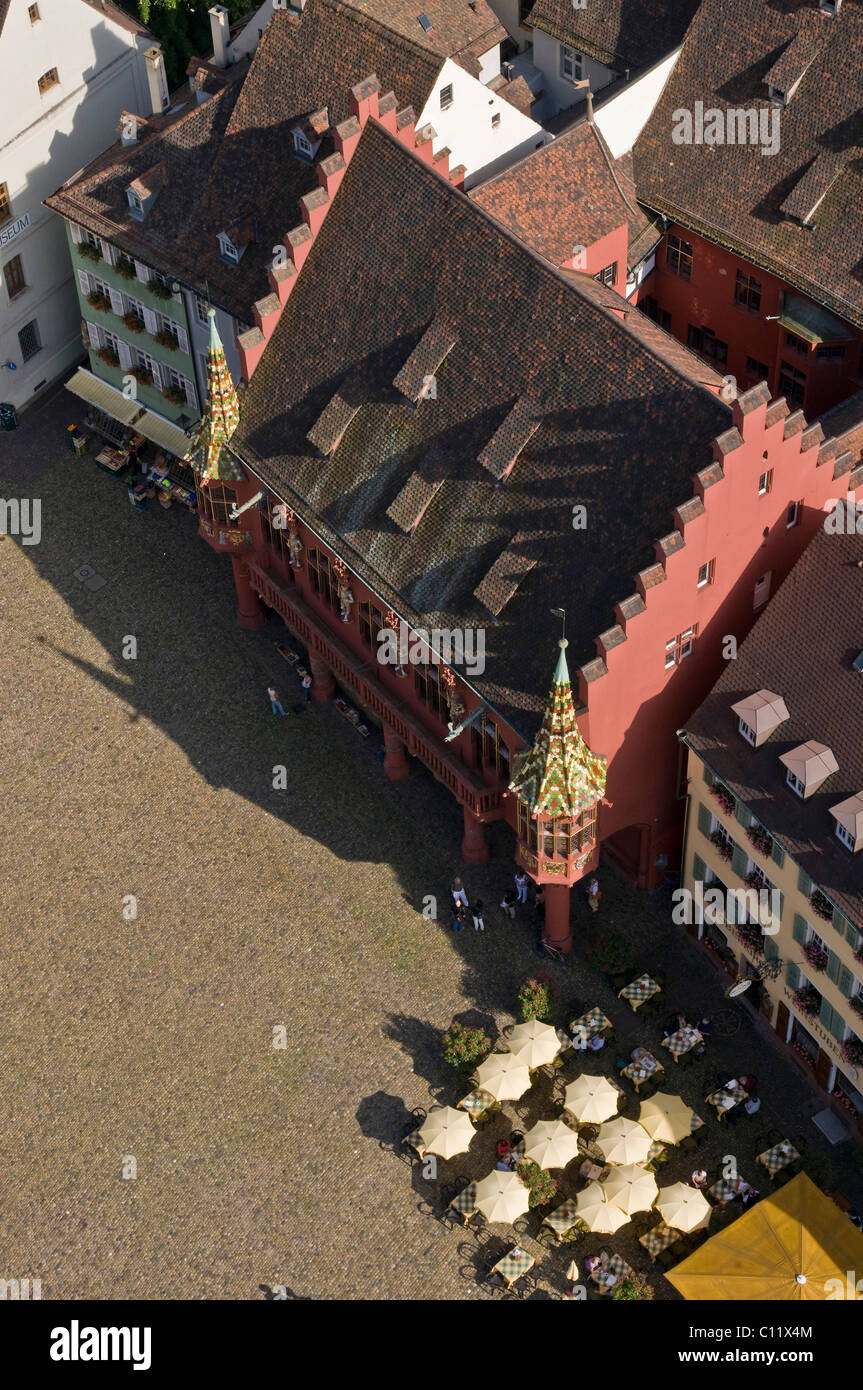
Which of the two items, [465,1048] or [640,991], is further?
[640,991]

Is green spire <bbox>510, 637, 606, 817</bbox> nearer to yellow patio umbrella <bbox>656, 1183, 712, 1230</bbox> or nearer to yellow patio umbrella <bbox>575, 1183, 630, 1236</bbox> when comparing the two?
yellow patio umbrella <bbox>575, 1183, 630, 1236</bbox>

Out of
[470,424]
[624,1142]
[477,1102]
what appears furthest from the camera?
[470,424]

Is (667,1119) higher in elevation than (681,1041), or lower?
lower

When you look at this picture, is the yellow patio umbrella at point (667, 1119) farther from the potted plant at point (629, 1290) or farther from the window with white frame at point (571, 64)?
the window with white frame at point (571, 64)

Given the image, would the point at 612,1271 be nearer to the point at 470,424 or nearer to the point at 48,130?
the point at 470,424

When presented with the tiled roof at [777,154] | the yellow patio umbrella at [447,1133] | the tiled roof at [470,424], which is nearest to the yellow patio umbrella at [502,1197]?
the yellow patio umbrella at [447,1133]

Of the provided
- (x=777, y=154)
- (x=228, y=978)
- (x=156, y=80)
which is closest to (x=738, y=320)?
(x=777, y=154)
